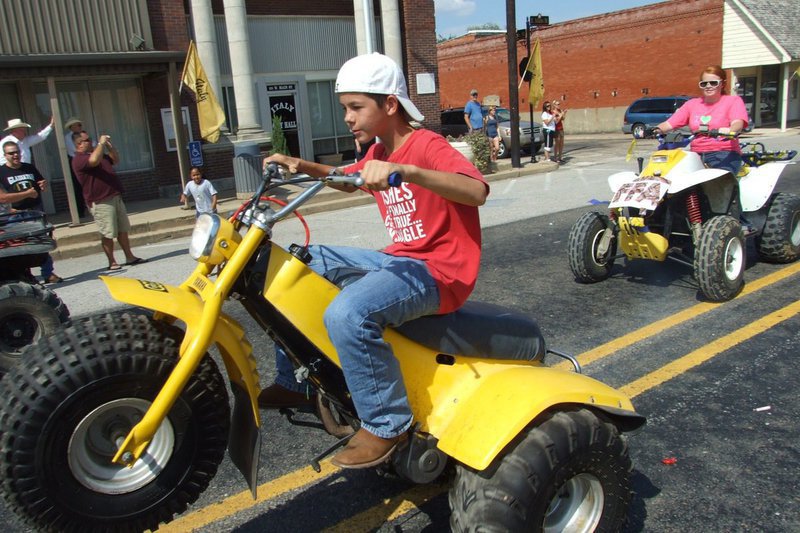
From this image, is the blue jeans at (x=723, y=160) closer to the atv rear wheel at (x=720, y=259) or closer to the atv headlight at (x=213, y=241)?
the atv rear wheel at (x=720, y=259)

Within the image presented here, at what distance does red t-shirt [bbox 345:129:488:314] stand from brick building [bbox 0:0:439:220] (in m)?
11.3

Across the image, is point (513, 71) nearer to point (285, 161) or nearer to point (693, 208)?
point (693, 208)

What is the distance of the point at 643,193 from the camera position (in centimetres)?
605

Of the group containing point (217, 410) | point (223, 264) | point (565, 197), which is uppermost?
point (223, 264)

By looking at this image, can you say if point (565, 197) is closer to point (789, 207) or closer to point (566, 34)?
point (789, 207)

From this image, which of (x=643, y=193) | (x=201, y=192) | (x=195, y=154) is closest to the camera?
(x=643, y=193)

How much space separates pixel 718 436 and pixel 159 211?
40.4ft

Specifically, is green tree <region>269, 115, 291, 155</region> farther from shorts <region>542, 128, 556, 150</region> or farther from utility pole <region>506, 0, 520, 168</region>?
shorts <region>542, 128, 556, 150</region>

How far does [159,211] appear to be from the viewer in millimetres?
13891

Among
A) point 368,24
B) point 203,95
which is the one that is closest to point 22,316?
point 203,95

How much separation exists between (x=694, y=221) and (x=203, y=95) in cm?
1094

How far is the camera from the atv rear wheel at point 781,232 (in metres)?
6.96

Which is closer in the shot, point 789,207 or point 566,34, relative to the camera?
point 789,207

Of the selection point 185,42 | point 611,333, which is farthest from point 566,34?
point 611,333
